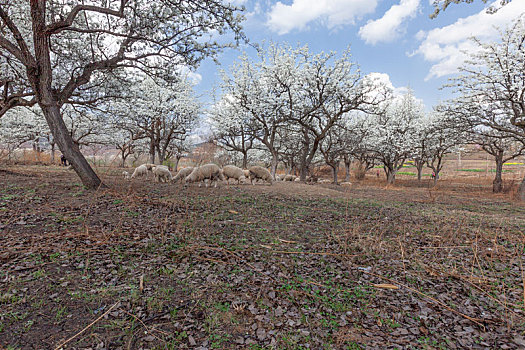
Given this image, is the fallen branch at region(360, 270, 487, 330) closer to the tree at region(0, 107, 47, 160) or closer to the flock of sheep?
the flock of sheep

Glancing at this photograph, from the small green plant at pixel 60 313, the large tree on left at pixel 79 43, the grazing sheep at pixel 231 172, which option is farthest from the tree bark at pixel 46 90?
the grazing sheep at pixel 231 172

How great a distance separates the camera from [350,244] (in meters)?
5.36

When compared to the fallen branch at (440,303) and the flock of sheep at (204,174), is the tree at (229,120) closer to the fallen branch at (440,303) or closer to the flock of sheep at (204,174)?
the flock of sheep at (204,174)

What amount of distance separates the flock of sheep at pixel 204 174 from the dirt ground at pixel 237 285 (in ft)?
20.0

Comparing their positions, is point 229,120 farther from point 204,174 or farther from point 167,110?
point 204,174

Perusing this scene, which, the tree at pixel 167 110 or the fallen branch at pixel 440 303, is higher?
the tree at pixel 167 110

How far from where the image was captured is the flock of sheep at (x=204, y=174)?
41.5ft

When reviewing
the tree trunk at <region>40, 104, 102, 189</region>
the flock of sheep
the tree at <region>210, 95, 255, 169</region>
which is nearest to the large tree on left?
the tree trunk at <region>40, 104, 102, 189</region>

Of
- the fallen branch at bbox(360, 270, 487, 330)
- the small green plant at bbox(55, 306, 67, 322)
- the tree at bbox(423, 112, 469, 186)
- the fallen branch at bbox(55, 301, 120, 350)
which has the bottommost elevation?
the fallen branch at bbox(360, 270, 487, 330)

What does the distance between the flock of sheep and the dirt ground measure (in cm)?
608

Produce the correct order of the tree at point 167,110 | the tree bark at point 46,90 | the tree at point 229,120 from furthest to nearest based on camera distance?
the tree at point 167,110
the tree at point 229,120
the tree bark at point 46,90

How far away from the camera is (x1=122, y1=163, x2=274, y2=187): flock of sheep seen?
12.6m

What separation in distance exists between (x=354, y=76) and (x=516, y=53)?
8960 millimetres

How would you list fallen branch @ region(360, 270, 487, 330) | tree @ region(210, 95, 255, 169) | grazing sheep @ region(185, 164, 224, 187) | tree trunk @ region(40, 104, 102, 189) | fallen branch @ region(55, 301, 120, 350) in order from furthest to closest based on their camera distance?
tree @ region(210, 95, 255, 169) < grazing sheep @ region(185, 164, 224, 187) < tree trunk @ region(40, 104, 102, 189) < fallen branch @ region(360, 270, 487, 330) < fallen branch @ region(55, 301, 120, 350)
